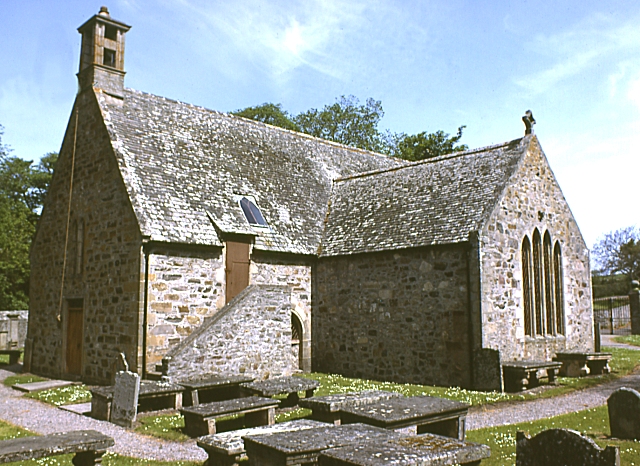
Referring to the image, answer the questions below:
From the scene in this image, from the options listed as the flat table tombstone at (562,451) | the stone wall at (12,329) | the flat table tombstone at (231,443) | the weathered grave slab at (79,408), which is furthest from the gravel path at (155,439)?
the stone wall at (12,329)

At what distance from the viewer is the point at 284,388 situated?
13.1 meters

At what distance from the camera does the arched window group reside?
19.0 metres

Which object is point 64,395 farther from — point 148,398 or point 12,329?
point 12,329

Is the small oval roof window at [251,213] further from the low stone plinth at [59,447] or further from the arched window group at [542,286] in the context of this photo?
the low stone plinth at [59,447]

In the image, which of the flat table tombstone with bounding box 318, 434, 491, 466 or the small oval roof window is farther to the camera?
the small oval roof window

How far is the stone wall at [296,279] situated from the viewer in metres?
20.1

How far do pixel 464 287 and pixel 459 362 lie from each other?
2199 mm

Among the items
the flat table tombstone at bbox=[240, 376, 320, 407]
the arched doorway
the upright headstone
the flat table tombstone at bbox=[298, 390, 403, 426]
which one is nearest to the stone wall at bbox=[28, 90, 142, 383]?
the flat table tombstone at bbox=[240, 376, 320, 407]

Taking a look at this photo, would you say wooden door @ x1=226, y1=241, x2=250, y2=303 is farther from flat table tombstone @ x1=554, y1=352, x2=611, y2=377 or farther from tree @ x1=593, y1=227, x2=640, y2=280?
tree @ x1=593, y1=227, x2=640, y2=280

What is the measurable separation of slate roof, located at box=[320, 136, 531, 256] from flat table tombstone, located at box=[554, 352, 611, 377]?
214 inches

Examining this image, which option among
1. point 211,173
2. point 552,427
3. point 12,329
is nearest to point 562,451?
point 552,427

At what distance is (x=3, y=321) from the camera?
104 ft

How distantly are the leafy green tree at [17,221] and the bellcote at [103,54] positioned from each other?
26112 millimetres

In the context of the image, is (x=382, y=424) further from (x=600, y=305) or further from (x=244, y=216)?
(x=600, y=305)
